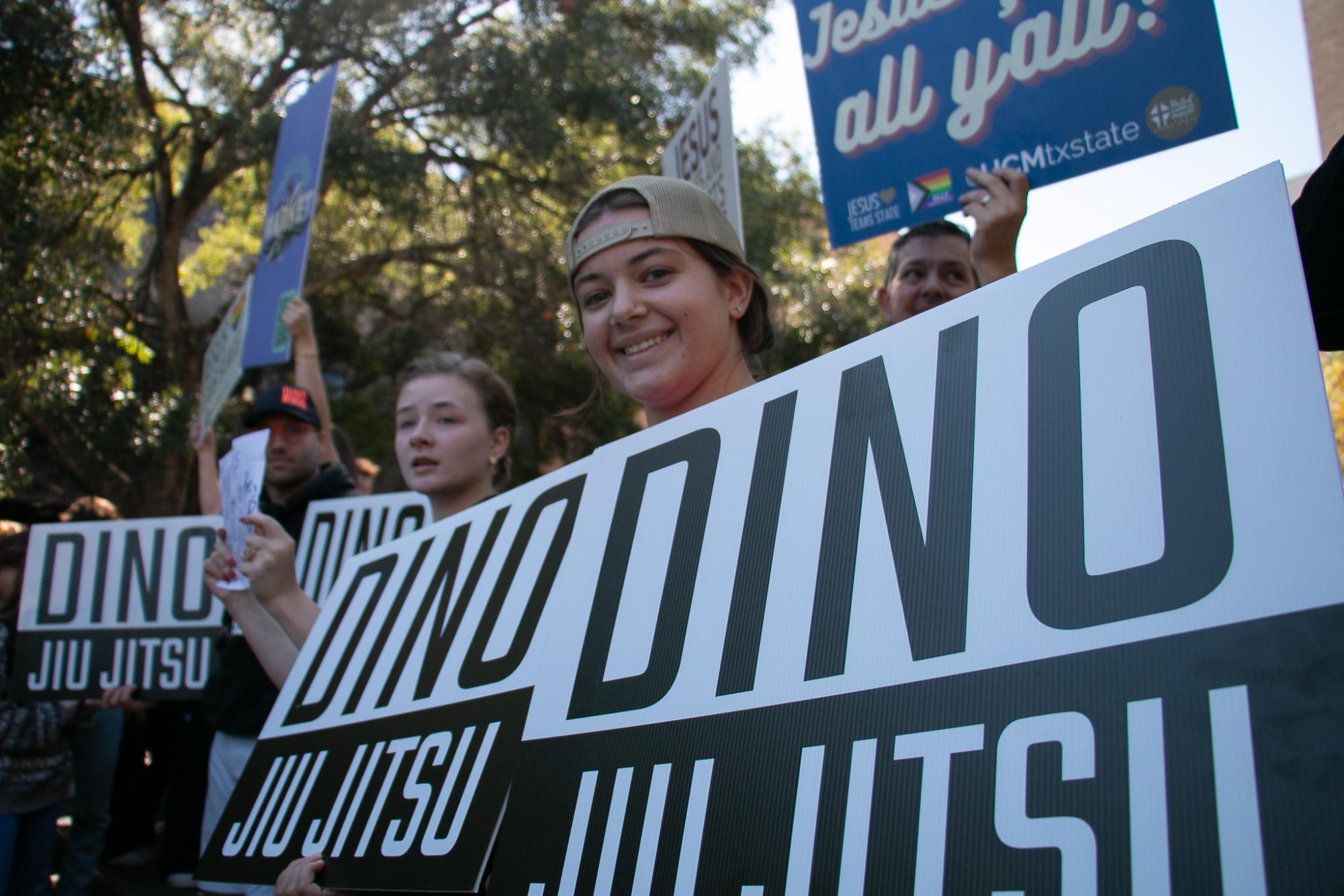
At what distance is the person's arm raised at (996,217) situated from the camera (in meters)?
1.95

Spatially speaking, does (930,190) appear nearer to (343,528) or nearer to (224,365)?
(343,528)

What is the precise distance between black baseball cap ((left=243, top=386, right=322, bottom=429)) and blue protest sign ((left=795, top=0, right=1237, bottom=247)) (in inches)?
75.6

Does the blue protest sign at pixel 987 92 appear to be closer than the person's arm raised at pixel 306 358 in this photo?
Yes

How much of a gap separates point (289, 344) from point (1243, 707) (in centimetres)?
385

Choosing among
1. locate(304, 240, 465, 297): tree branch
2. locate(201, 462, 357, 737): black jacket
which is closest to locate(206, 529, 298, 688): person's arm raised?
locate(201, 462, 357, 737): black jacket

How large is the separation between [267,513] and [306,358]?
86cm

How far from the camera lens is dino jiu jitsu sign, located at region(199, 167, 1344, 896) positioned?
2.27ft

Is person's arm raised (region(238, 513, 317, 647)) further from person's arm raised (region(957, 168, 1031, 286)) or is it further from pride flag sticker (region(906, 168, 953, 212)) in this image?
pride flag sticker (region(906, 168, 953, 212))

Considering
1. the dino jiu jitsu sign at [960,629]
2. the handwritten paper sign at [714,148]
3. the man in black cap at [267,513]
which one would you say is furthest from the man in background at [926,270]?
the man in black cap at [267,513]

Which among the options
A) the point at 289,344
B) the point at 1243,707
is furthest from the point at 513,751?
the point at 289,344

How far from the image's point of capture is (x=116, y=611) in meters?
3.61

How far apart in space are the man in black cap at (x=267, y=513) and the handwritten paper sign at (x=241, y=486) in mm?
212

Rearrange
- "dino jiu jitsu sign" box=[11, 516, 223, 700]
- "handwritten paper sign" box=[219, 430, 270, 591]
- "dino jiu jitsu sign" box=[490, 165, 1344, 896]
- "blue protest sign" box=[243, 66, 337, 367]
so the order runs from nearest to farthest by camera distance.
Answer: "dino jiu jitsu sign" box=[490, 165, 1344, 896] < "handwritten paper sign" box=[219, 430, 270, 591] < "dino jiu jitsu sign" box=[11, 516, 223, 700] < "blue protest sign" box=[243, 66, 337, 367]

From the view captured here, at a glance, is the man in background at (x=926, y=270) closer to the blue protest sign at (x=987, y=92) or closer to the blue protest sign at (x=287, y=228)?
the blue protest sign at (x=987, y=92)
